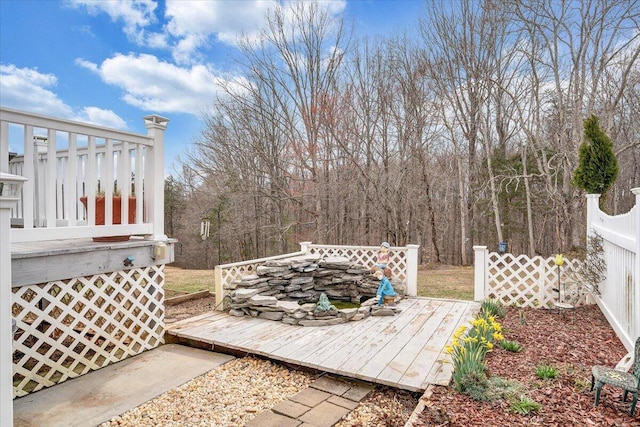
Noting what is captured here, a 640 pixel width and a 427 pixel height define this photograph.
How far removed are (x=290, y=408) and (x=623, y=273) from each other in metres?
3.65

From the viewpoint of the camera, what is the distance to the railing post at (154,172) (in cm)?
395

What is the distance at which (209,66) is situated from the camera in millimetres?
13711

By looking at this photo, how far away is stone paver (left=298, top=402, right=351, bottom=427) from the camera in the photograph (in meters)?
2.54

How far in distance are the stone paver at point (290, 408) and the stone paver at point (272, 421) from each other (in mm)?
54

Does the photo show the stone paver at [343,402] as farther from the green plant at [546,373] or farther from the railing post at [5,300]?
the railing post at [5,300]

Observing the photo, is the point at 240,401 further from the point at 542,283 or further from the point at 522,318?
the point at 542,283

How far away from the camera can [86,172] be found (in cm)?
352

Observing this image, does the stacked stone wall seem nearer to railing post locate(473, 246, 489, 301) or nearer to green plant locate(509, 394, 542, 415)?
railing post locate(473, 246, 489, 301)

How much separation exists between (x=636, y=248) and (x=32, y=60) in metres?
8.07

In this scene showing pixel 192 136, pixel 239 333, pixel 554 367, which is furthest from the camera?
pixel 192 136

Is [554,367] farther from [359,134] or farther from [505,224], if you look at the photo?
[505,224]

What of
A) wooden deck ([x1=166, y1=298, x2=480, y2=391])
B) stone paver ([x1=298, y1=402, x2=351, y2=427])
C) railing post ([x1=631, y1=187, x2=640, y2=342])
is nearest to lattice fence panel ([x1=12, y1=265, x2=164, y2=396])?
wooden deck ([x1=166, y1=298, x2=480, y2=391])

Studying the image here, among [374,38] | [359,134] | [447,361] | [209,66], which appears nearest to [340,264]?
[447,361]

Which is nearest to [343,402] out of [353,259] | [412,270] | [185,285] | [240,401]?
[240,401]
